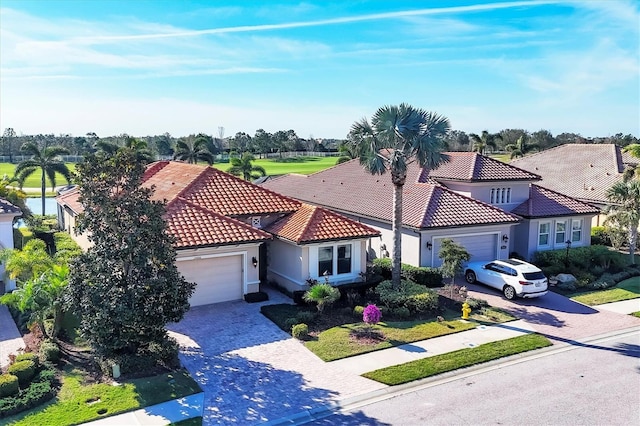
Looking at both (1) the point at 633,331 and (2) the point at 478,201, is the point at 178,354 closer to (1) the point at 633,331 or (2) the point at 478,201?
(1) the point at 633,331

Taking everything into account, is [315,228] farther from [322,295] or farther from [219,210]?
[219,210]

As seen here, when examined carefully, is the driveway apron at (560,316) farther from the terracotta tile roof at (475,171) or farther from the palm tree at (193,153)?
the palm tree at (193,153)

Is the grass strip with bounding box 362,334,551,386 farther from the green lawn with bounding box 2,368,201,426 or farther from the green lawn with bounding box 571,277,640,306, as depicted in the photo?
the green lawn with bounding box 571,277,640,306

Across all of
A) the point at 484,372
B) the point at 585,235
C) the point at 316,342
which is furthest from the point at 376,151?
the point at 585,235

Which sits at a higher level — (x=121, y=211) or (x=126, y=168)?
(x=126, y=168)

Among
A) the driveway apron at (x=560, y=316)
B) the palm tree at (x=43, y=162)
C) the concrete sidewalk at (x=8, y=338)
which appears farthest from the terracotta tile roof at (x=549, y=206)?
the palm tree at (x=43, y=162)

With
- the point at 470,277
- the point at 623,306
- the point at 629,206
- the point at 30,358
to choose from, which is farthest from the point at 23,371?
the point at 629,206
